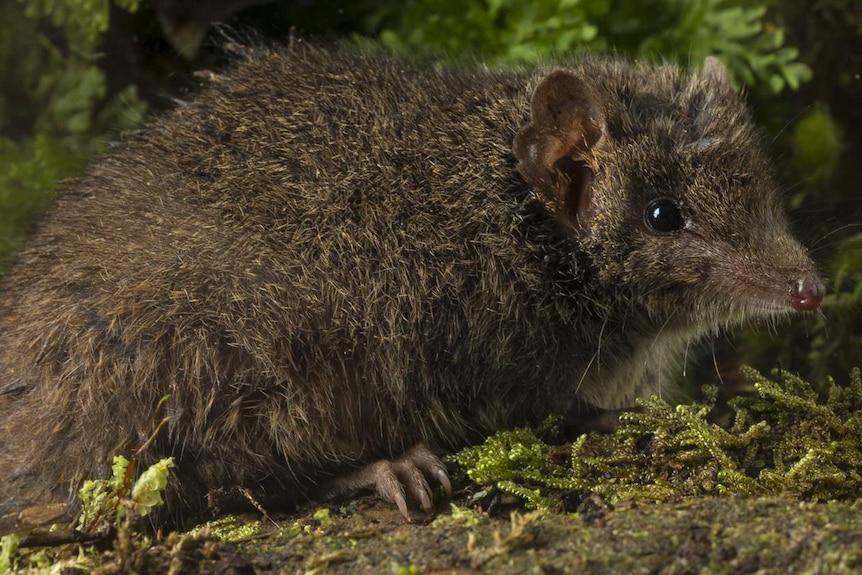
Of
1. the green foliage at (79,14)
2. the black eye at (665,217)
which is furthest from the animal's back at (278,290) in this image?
the green foliage at (79,14)

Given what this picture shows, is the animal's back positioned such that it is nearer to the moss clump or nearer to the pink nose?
the moss clump

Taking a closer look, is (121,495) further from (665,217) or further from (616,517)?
(665,217)

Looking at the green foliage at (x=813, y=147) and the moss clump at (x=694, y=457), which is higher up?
the green foliage at (x=813, y=147)

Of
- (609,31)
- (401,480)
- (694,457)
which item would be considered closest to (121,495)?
(401,480)

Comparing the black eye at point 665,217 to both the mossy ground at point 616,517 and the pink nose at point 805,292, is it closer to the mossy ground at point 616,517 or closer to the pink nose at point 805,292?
the pink nose at point 805,292

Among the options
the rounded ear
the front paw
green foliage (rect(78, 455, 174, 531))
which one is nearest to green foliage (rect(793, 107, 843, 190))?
the rounded ear

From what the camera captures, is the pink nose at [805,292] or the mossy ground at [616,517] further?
the pink nose at [805,292]

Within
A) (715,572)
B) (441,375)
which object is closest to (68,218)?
(441,375)
